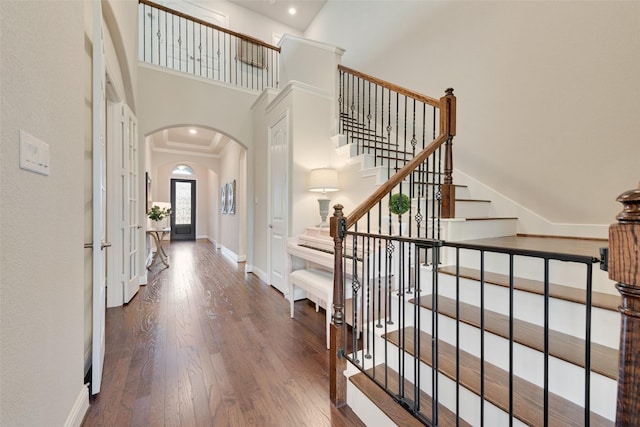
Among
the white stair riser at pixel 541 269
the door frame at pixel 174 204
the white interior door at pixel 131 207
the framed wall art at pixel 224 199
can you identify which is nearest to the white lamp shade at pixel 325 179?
the white stair riser at pixel 541 269

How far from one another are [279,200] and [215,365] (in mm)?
2274

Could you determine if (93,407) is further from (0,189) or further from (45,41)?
(45,41)

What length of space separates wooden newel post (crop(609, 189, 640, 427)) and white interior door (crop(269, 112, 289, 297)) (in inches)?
120

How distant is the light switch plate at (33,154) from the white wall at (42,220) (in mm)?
25

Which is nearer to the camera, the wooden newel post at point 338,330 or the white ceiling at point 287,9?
the wooden newel post at point 338,330

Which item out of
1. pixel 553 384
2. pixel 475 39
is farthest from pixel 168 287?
pixel 475 39

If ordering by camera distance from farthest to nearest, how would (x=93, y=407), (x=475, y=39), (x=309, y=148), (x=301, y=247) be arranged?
(x=309, y=148)
(x=301, y=247)
(x=475, y=39)
(x=93, y=407)

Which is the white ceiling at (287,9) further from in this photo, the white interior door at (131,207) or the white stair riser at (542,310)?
the white stair riser at (542,310)

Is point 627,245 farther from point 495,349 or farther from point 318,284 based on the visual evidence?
point 318,284

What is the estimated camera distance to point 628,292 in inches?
24.5

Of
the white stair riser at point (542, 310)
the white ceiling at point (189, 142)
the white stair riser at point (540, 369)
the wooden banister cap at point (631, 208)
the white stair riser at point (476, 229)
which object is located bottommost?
the white stair riser at point (540, 369)

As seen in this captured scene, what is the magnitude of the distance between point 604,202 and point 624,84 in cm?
107

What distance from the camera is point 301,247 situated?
116 inches

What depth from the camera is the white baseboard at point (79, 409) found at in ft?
4.31
